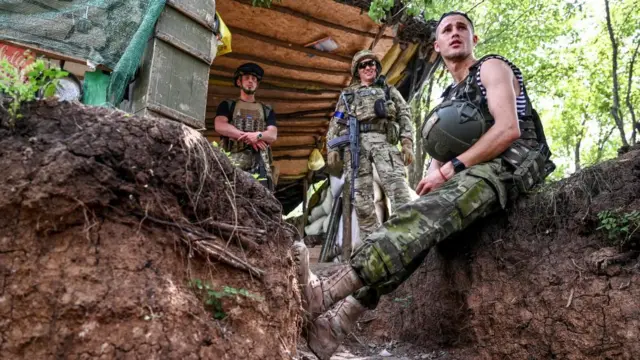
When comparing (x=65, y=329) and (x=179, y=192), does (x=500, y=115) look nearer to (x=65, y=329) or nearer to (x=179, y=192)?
(x=179, y=192)

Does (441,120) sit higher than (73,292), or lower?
higher

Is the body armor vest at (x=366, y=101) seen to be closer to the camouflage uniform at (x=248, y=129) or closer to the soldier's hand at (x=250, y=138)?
the camouflage uniform at (x=248, y=129)

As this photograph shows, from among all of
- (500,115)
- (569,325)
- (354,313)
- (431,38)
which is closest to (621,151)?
(500,115)

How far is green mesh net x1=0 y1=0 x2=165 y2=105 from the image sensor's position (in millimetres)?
2941

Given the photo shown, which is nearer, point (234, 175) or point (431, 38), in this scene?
point (234, 175)

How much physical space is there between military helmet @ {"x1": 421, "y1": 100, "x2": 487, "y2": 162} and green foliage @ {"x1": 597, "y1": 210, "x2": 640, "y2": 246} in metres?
0.89

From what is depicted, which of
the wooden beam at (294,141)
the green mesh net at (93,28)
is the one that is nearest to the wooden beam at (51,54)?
the green mesh net at (93,28)

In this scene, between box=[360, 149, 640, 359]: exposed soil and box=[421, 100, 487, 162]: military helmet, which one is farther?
box=[421, 100, 487, 162]: military helmet

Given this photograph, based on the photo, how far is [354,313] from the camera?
2.54 m

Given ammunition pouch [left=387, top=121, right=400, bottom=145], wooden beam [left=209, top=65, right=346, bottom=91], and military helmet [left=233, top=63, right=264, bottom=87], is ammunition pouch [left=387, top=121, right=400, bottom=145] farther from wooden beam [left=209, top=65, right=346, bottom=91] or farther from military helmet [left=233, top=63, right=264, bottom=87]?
wooden beam [left=209, top=65, right=346, bottom=91]

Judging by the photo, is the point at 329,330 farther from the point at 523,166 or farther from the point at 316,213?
the point at 316,213

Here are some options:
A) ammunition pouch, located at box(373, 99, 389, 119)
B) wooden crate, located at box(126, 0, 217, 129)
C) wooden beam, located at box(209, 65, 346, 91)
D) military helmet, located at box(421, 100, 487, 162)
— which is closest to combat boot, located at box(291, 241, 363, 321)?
military helmet, located at box(421, 100, 487, 162)

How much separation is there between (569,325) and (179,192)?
2.15 m

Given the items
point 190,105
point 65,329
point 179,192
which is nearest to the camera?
point 65,329
